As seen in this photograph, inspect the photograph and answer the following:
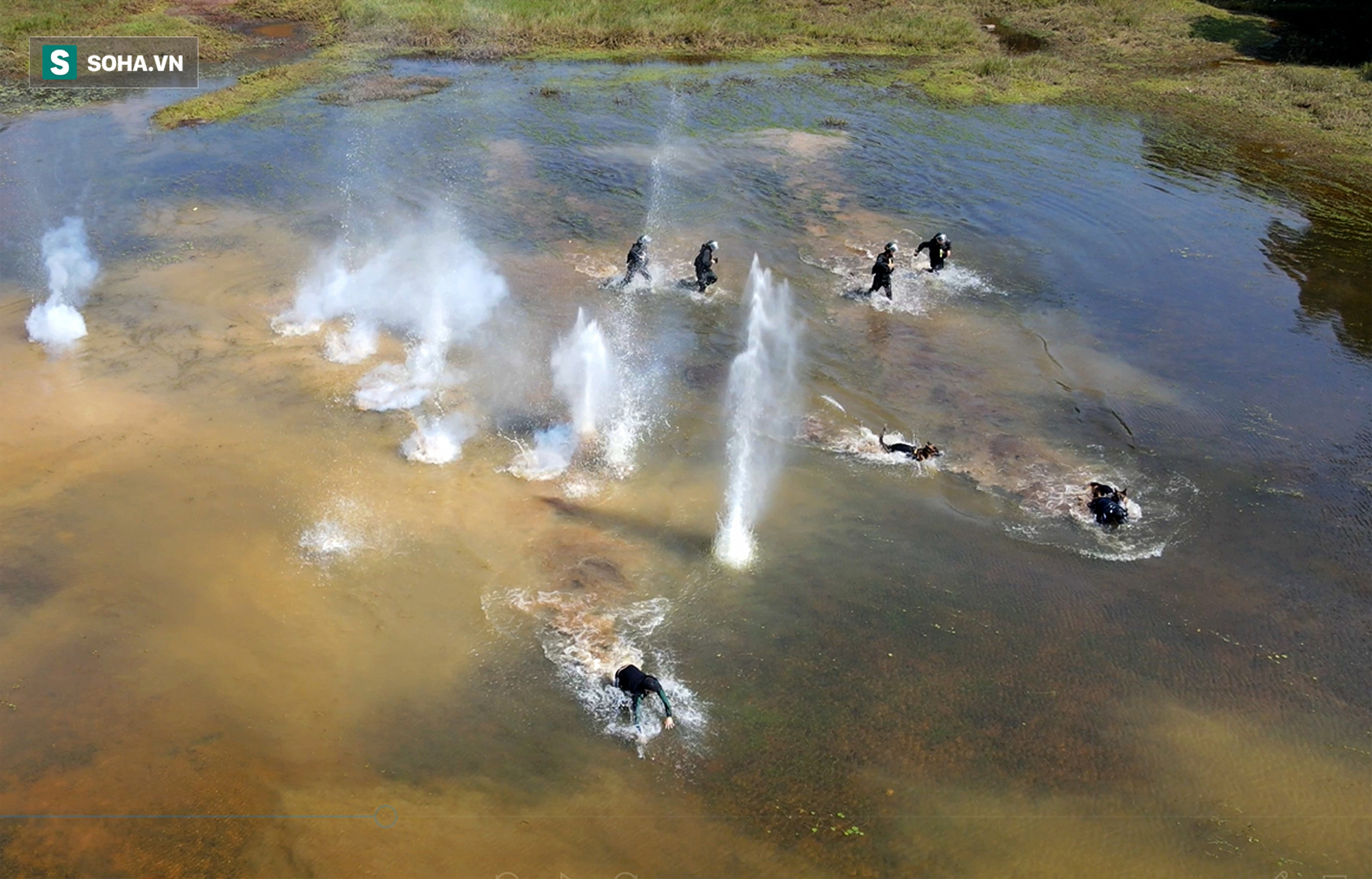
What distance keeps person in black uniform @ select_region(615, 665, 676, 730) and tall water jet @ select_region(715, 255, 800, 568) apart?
Result: 3.10 m

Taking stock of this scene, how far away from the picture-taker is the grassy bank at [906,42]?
114 feet

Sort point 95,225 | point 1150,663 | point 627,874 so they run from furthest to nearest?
point 95,225
point 1150,663
point 627,874

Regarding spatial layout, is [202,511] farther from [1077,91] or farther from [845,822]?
[1077,91]

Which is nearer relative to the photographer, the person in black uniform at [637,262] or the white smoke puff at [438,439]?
the white smoke puff at [438,439]

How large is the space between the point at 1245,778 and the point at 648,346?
1262 centimetres

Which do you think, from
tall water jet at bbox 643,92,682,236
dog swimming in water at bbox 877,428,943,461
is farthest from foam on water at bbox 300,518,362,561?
tall water jet at bbox 643,92,682,236

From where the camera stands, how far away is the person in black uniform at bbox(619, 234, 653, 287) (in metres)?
21.1

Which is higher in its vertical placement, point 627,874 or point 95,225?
point 95,225

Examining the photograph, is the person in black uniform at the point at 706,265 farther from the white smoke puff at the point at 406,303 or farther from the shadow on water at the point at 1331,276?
the shadow on water at the point at 1331,276

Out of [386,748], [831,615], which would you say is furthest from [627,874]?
[831,615]

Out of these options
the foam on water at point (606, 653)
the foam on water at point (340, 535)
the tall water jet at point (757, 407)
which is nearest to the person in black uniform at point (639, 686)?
the foam on water at point (606, 653)

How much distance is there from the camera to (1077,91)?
1459 inches

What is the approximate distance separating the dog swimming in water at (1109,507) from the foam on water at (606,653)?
6989mm

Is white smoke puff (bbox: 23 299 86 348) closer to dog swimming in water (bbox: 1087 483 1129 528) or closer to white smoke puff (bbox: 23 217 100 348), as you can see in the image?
white smoke puff (bbox: 23 217 100 348)
